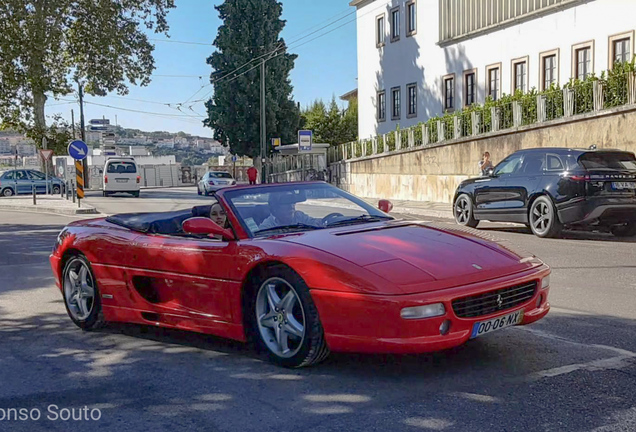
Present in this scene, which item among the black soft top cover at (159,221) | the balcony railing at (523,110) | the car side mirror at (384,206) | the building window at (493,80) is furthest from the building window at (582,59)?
the black soft top cover at (159,221)

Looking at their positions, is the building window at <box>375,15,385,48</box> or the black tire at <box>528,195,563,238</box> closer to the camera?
the black tire at <box>528,195,563,238</box>

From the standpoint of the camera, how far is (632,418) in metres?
3.76

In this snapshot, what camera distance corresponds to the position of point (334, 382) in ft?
15.0

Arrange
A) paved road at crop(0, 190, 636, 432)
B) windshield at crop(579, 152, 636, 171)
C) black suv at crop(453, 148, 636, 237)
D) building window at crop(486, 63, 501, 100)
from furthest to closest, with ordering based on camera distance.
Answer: building window at crop(486, 63, 501, 100) < windshield at crop(579, 152, 636, 171) < black suv at crop(453, 148, 636, 237) < paved road at crop(0, 190, 636, 432)

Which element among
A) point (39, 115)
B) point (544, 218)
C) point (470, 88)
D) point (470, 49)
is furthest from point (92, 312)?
point (39, 115)

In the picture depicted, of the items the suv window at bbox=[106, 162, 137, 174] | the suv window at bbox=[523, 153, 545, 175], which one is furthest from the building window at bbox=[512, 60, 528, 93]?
the suv window at bbox=[106, 162, 137, 174]

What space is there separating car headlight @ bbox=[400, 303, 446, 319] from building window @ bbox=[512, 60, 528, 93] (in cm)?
2558

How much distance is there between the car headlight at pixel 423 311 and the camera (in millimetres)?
4273

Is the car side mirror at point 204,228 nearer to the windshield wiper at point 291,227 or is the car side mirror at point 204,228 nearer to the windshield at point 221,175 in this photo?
the windshield wiper at point 291,227

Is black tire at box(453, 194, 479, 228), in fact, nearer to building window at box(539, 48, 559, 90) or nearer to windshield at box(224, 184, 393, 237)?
windshield at box(224, 184, 393, 237)

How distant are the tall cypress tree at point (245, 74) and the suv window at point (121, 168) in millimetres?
13219

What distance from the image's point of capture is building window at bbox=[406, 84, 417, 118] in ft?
118

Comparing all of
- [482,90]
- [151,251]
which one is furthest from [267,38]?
[151,251]

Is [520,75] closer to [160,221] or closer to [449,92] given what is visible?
[449,92]
